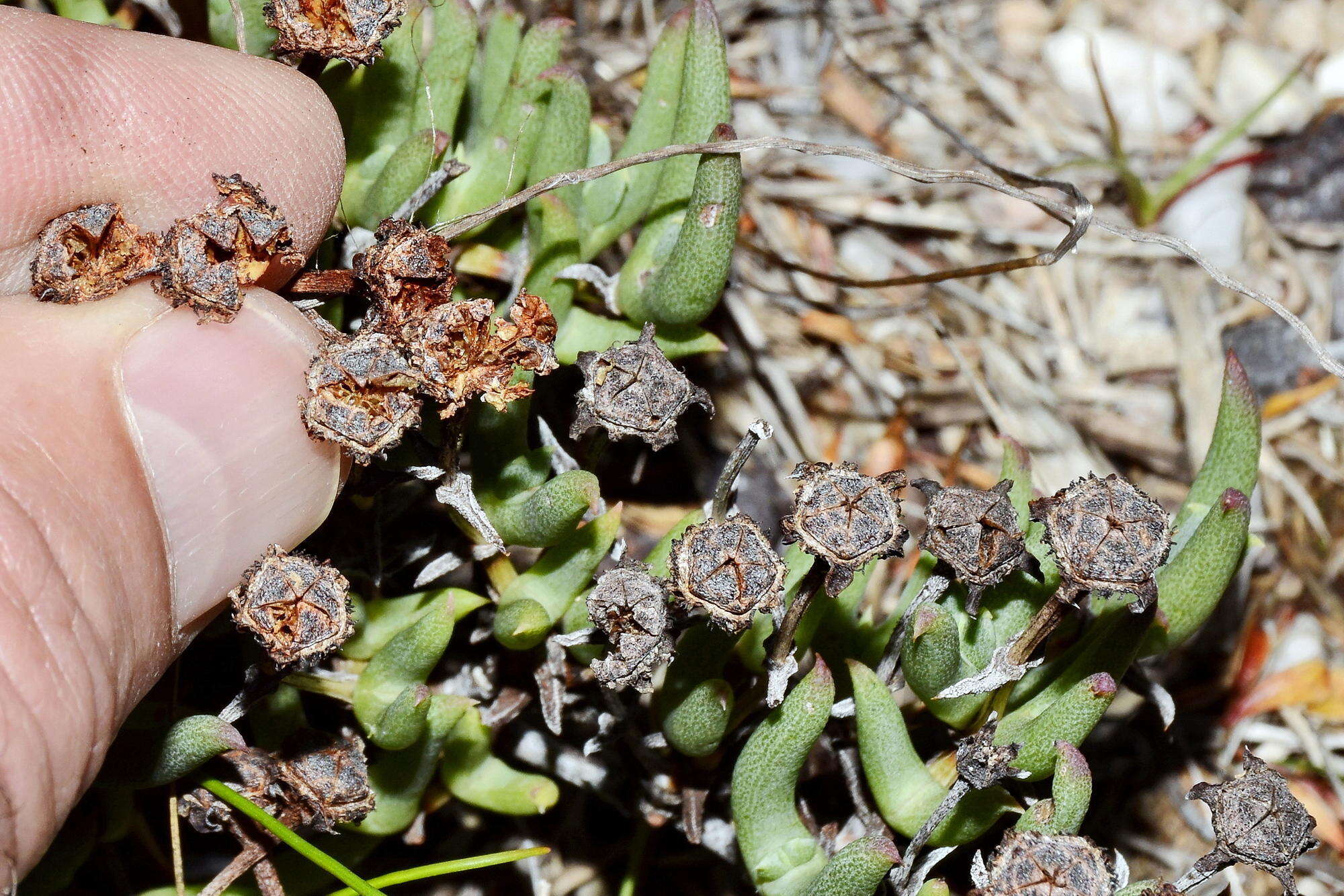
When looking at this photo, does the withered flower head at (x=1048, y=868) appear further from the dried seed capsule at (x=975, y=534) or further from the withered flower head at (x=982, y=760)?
the dried seed capsule at (x=975, y=534)

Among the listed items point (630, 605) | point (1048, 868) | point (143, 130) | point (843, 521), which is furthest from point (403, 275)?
point (1048, 868)

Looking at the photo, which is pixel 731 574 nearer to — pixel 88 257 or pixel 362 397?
pixel 362 397

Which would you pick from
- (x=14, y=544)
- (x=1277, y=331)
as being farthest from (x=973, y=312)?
(x=14, y=544)

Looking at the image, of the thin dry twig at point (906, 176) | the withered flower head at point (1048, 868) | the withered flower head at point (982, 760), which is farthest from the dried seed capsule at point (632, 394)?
the withered flower head at point (1048, 868)

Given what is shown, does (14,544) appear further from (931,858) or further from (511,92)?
(931,858)

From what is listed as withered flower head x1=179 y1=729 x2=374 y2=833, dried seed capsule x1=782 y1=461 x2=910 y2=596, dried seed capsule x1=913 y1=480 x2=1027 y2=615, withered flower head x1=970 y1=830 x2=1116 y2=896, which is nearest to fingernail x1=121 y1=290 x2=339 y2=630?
withered flower head x1=179 y1=729 x2=374 y2=833
